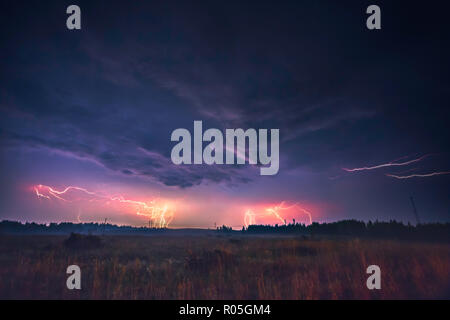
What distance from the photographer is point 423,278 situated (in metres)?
6.77

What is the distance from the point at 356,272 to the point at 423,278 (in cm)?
186

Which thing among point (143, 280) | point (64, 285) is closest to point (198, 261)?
point (143, 280)

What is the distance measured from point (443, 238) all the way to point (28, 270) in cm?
4930
